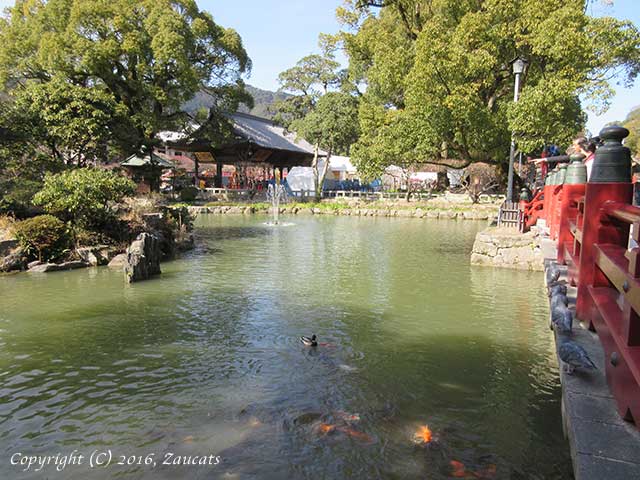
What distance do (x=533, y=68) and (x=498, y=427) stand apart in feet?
37.2

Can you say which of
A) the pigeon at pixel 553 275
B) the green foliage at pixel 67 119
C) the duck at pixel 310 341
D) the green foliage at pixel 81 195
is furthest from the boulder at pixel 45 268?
the pigeon at pixel 553 275

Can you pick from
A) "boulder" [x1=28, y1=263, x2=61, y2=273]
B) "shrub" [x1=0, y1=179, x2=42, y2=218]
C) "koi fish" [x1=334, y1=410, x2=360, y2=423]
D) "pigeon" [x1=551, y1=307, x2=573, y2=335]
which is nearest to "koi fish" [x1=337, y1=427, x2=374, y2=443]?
"koi fish" [x1=334, y1=410, x2=360, y2=423]

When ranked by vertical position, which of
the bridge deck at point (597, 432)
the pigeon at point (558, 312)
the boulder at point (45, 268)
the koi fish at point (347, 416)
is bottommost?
the koi fish at point (347, 416)

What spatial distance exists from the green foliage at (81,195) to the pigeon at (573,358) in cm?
1112

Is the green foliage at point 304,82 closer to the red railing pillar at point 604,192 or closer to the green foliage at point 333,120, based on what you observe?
the green foliage at point 333,120

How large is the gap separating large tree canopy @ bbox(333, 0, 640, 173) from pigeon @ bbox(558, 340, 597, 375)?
28.7 ft

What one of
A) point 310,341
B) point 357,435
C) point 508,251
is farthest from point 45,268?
point 508,251

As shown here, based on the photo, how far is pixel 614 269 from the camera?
274cm

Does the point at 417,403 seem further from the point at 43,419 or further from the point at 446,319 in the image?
the point at 43,419

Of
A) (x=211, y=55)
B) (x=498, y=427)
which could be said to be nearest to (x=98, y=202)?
(x=498, y=427)

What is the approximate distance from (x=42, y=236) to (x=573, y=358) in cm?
1143

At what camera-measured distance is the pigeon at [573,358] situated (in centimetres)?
314

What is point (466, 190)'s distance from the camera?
2952 centimetres

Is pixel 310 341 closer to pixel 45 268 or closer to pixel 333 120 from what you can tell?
pixel 45 268
